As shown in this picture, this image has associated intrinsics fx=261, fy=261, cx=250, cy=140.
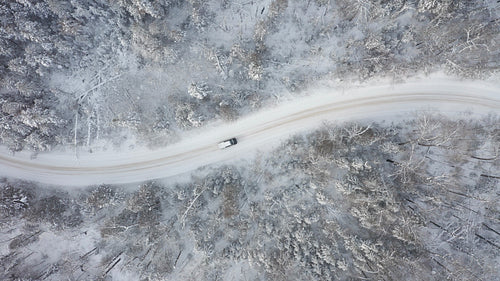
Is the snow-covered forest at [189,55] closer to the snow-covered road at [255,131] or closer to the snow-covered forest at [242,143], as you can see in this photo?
the snow-covered forest at [242,143]

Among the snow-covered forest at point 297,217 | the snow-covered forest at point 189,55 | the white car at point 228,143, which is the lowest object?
the snow-covered forest at point 297,217

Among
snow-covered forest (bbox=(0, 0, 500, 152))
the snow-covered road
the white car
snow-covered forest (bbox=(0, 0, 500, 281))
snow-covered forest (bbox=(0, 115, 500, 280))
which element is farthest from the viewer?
the white car

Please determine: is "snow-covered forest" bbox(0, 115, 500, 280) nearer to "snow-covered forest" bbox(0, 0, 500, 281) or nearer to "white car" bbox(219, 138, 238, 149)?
"snow-covered forest" bbox(0, 0, 500, 281)

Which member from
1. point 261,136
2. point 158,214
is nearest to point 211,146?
point 261,136

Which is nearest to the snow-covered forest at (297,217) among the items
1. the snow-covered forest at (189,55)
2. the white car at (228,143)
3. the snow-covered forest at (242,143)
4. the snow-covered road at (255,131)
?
the snow-covered forest at (242,143)

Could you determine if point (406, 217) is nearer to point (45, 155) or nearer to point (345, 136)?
point (345, 136)

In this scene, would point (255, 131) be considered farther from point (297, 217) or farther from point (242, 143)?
point (297, 217)

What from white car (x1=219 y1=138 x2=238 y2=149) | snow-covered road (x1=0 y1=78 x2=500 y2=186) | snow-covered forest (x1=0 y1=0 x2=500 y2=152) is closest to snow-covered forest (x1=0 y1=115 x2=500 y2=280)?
snow-covered road (x1=0 y1=78 x2=500 y2=186)
